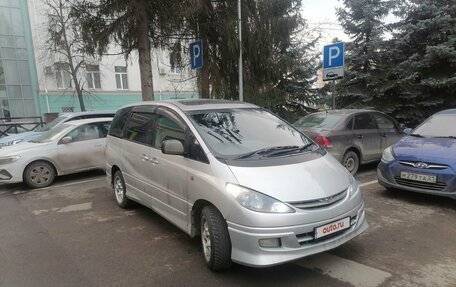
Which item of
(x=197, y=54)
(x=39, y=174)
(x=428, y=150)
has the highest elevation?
(x=197, y=54)

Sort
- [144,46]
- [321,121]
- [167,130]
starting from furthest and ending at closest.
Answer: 1. [144,46]
2. [321,121]
3. [167,130]

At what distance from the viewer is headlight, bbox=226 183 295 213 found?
320 centimetres

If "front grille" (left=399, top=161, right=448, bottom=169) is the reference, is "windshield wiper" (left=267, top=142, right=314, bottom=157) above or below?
above

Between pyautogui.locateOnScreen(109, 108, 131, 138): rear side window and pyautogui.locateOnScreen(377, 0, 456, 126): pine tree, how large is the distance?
9762 millimetres

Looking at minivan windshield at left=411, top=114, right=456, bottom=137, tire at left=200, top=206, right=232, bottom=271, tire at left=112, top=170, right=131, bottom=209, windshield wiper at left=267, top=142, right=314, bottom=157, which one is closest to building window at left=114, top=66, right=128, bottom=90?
tire at left=112, top=170, right=131, bottom=209

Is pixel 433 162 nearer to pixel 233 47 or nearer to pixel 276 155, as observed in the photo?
pixel 276 155

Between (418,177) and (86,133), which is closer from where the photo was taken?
(418,177)

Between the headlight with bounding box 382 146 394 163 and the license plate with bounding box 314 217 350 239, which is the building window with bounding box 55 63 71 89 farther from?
the license plate with bounding box 314 217 350 239

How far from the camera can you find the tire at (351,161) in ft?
25.1

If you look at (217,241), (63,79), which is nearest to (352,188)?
(217,241)

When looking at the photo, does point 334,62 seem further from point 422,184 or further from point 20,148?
point 20,148

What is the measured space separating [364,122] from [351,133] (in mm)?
665

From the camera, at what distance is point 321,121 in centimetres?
775

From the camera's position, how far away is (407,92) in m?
12.4
